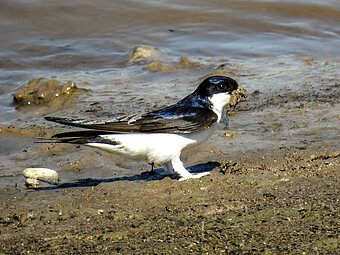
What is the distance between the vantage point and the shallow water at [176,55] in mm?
6097

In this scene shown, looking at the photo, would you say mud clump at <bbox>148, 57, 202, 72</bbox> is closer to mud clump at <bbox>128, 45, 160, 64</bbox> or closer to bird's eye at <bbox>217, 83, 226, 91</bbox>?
mud clump at <bbox>128, 45, 160, 64</bbox>

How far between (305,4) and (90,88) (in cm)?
518

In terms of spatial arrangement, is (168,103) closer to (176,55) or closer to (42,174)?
(176,55)

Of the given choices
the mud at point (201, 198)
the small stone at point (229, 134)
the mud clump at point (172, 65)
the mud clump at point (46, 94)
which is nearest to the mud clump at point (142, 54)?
the mud clump at point (172, 65)

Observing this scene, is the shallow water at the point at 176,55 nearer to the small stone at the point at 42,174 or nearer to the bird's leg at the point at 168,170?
the small stone at the point at 42,174

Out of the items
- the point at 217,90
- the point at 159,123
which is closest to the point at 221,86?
the point at 217,90

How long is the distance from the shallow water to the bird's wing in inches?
34.0

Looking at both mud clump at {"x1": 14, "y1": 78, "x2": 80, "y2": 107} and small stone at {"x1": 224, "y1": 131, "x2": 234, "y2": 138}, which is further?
mud clump at {"x1": 14, "y1": 78, "x2": 80, "y2": 107}

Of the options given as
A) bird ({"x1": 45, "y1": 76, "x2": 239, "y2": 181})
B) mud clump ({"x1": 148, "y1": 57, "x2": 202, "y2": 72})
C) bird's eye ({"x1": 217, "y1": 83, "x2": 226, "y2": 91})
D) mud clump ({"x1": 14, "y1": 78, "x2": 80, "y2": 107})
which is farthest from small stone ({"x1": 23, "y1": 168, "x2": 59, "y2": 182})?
mud clump ({"x1": 148, "y1": 57, "x2": 202, "y2": 72})

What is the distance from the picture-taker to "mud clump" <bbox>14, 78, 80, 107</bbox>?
7.23 meters

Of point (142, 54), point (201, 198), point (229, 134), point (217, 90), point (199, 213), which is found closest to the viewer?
point (199, 213)

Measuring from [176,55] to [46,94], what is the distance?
8.10 feet

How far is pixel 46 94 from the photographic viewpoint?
7344 millimetres

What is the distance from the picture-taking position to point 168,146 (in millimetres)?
4238
